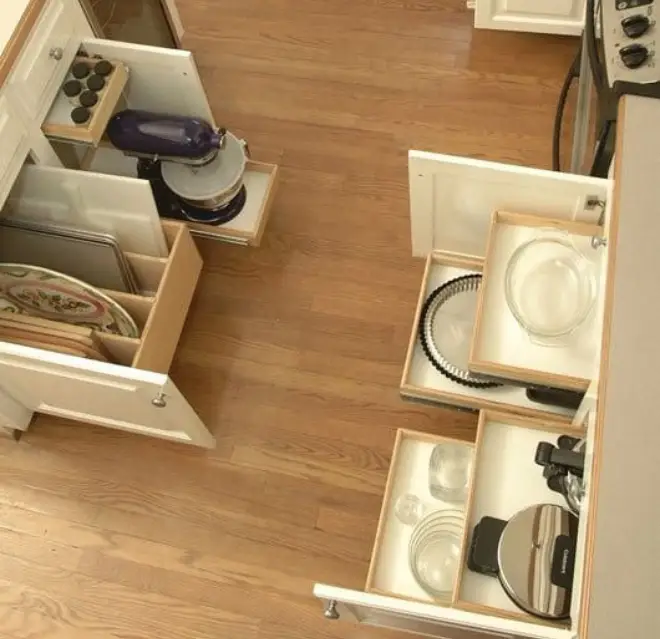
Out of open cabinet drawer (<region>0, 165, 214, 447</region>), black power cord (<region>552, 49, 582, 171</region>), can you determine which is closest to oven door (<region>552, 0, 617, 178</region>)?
black power cord (<region>552, 49, 582, 171</region>)

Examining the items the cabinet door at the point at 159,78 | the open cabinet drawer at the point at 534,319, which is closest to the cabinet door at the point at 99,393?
the open cabinet drawer at the point at 534,319

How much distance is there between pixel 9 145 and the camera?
5.38ft

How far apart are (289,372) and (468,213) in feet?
2.10

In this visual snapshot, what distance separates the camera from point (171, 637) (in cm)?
182

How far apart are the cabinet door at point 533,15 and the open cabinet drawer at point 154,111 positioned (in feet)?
2.58

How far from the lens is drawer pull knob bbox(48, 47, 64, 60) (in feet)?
5.63

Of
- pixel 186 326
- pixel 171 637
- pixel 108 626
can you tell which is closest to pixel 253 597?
pixel 171 637

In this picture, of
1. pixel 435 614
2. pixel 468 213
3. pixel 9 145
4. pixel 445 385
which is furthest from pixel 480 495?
pixel 9 145

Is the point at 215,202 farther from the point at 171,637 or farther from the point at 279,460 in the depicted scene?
the point at 171,637

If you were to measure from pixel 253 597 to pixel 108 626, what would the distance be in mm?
316

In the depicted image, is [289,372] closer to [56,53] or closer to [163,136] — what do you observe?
[163,136]

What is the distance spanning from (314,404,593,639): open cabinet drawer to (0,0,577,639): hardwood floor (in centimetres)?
27

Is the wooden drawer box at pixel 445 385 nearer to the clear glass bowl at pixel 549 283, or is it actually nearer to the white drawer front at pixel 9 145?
the clear glass bowl at pixel 549 283

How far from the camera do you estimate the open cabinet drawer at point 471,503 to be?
1.38 m
